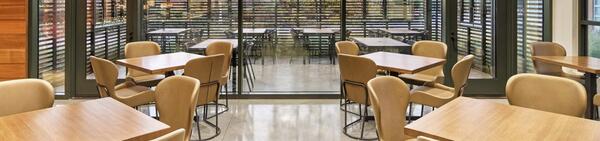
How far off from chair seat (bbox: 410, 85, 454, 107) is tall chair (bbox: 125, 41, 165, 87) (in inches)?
103

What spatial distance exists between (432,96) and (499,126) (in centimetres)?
184

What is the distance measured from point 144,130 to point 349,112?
3480 millimetres

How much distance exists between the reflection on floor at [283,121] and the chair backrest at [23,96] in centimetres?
167

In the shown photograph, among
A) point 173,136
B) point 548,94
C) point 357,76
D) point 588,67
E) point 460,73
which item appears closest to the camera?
point 173,136

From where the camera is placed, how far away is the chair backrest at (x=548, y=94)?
2568mm

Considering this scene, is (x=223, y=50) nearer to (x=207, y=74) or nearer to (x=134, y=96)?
(x=207, y=74)

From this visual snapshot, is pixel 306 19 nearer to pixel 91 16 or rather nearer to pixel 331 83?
pixel 331 83

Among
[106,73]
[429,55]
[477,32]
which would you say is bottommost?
[106,73]

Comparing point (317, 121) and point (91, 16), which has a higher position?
point (91, 16)

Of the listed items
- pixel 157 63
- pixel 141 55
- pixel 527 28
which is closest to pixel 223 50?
pixel 141 55

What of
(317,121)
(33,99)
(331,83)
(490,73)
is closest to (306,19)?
(331,83)

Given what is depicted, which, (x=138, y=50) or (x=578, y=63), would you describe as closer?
(x=578, y=63)

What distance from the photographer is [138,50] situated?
519cm

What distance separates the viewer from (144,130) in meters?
2.06
